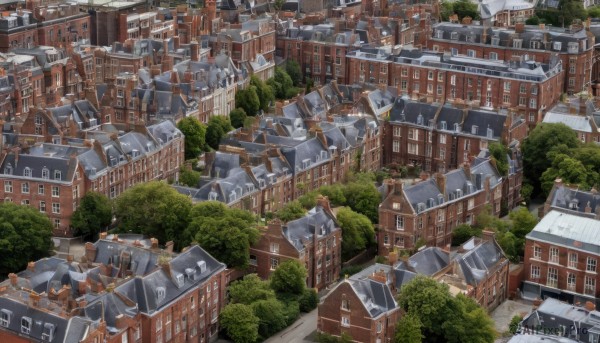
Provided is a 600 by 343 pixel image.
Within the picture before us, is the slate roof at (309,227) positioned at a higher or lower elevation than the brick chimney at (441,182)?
lower

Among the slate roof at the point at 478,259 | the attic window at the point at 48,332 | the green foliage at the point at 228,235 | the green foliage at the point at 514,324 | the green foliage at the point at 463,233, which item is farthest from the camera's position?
the green foliage at the point at 463,233

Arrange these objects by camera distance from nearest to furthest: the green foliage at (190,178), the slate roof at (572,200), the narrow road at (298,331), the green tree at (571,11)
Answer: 1. the narrow road at (298,331)
2. the slate roof at (572,200)
3. the green foliage at (190,178)
4. the green tree at (571,11)

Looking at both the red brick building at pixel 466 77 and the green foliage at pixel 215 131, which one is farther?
the red brick building at pixel 466 77

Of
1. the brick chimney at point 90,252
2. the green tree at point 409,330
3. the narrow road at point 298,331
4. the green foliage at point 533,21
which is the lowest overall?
the narrow road at point 298,331

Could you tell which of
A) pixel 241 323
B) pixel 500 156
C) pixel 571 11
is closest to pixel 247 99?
pixel 500 156

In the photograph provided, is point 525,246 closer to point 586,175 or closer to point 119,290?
A: point 586,175

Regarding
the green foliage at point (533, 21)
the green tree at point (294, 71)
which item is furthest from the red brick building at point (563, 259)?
the green foliage at point (533, 21)

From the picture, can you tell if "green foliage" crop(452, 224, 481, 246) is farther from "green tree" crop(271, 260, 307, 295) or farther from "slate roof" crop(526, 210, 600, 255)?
"green tree" crop(271, 260, 307, 295)

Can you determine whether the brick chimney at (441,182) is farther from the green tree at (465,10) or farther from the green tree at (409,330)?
the green tree at (465,10)
